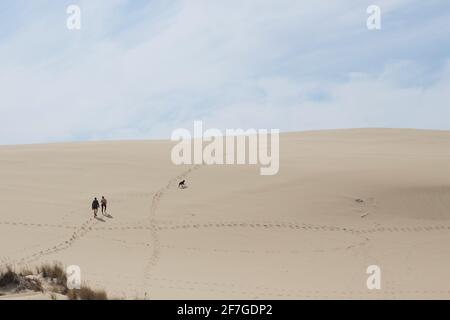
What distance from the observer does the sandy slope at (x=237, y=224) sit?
1334 cm

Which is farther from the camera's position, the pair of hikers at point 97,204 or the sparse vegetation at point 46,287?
the pair of hikers at point 97,204

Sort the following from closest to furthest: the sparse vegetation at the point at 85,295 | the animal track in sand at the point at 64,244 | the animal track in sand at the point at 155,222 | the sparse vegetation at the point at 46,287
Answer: the sparse vegetation at the point at 85,295 → the sparse vegetation at the point at 46,287 → the animal track in sand at the point at 64,244 → the animal track in sand at the point at 155,222

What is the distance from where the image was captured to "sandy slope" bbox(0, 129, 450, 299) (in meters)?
13.3

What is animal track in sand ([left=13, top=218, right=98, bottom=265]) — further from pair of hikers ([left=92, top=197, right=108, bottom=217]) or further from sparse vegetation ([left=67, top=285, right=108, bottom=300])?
sparse vegetation ([left=67, top=285, right=108, bottom=300])

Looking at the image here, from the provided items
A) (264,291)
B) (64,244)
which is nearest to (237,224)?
(64,244)

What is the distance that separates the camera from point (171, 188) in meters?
21.8

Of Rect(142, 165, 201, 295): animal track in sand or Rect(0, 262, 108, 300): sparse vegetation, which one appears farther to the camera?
Rect(142, 165, 201, 295): animal track in sand

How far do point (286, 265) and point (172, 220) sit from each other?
4.61 metres

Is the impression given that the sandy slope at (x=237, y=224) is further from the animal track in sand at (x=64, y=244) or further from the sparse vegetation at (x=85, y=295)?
the sparse vegetation at (x=85, y=295)

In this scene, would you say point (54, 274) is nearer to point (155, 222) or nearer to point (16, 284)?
point (16, 284)

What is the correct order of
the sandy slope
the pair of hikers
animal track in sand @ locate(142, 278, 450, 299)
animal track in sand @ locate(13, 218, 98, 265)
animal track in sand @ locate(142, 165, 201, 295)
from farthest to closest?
the pair of hikers → animal track in sand @ locate(142, 165, 201, 295) → animal track in sand @ locate(13, 218, 98, 265) → the sandy slope → animal track in sand @ locate(142, 278, 450, 299)

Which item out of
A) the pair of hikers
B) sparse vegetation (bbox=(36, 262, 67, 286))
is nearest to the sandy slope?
the pair of hikers

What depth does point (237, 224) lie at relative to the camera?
1794cm

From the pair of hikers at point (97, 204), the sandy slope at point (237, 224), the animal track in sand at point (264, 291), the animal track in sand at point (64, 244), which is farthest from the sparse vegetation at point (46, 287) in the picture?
the pair of hikers at point (97, 204)
